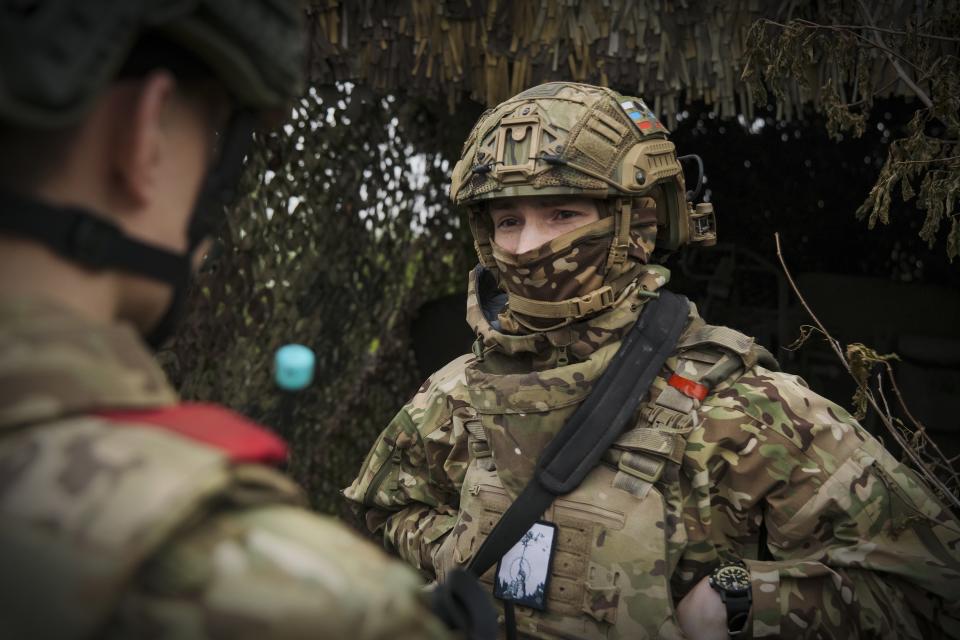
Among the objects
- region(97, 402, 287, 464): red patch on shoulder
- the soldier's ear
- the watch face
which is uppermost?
the soldier's ear

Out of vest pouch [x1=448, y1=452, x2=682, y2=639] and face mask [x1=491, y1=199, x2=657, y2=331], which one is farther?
face mask [x1=491, y1=199, x2=657, y2=331]

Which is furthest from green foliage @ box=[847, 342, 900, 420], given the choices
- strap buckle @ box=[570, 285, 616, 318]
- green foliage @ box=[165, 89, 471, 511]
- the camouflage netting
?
green foliage @ box=[165, 89, 471, 511]

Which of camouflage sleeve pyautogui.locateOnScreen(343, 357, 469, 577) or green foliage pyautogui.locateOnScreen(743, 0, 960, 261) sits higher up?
green foliage pyautogui.locateOnScreen(743, 0, 960, 261)

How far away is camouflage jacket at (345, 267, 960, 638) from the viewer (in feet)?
7.74

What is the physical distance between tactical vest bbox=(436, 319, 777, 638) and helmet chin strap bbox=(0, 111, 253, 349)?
1477 mm

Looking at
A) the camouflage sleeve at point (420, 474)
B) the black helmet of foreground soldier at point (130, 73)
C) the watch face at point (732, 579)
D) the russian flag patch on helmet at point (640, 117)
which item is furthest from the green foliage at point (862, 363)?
the black helmet of foreground soldier at point (130, 73)

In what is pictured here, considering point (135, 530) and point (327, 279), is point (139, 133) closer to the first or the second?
point (135, 530)

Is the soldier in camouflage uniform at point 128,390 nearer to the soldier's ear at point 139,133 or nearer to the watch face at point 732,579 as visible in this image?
the soldier's ear at point 139,133

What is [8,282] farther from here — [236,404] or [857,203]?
[857,203]

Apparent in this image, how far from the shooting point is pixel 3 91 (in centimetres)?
90

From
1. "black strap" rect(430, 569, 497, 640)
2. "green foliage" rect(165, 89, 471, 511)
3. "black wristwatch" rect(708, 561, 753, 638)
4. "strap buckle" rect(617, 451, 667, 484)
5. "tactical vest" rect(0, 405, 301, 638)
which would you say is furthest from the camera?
"green foliage" rect(165, 89, 471, 511)

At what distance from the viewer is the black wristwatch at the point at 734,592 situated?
233 cm

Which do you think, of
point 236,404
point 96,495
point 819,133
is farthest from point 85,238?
point 819,133

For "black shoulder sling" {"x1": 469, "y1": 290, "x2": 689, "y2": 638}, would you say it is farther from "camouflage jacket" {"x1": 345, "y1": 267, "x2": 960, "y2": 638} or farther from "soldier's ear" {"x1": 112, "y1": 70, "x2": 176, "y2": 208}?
"soldier's ear" {"x1": 112, "y1": 70, "x2": 176, "y2": 208}
